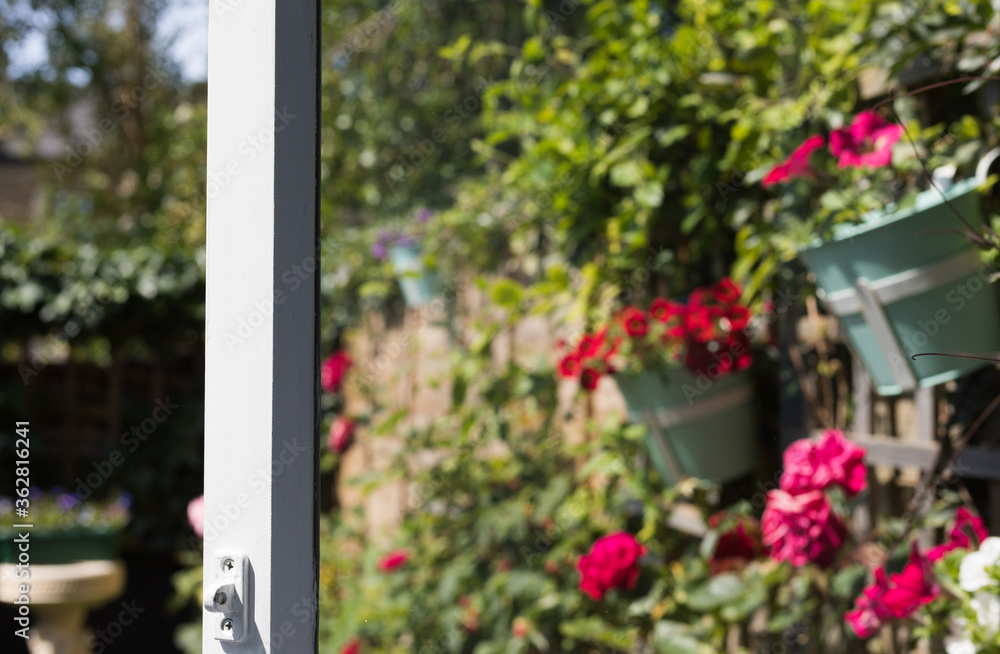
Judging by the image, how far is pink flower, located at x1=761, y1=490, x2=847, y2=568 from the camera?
1.11 m

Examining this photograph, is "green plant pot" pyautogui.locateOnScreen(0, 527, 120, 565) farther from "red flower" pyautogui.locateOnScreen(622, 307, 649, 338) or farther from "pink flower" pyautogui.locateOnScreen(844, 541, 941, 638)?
"pink flower" pyautogui.locateOnScreen(844, 541, 941, 638)

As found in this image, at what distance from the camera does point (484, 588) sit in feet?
6.45

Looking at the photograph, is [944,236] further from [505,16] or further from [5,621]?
[5,621]

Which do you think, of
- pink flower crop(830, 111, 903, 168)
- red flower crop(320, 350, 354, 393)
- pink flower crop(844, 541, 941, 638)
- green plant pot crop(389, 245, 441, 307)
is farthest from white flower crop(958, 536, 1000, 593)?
red flower crop(320, 350, 354, 393)

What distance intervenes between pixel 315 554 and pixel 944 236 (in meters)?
0.83

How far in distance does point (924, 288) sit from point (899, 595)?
1.20 ft

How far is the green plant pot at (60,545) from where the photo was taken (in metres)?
2.66

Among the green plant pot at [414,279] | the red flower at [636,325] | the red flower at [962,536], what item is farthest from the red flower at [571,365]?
the green plant pot at [414,279]

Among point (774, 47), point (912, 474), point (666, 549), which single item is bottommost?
point (666, 549)

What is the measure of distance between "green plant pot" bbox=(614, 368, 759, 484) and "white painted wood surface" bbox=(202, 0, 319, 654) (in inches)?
35.8

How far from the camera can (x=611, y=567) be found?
58.6 inches

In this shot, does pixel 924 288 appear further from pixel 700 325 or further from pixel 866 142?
pixel 700 325

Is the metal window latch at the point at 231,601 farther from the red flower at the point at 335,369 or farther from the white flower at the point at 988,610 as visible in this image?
the red flower at the point at 335,369

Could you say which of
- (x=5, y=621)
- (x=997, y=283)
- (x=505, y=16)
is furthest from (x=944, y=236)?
(x=5, y=621)
